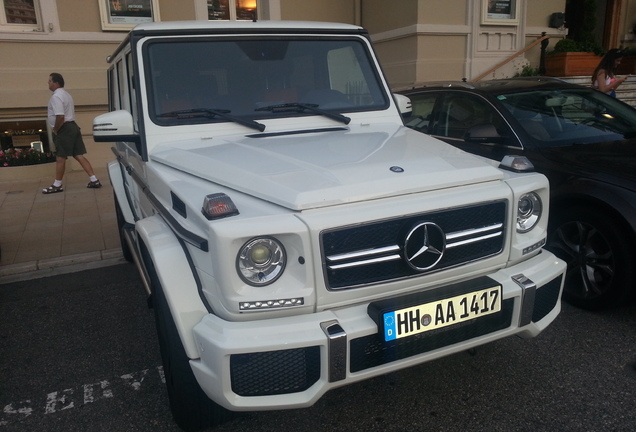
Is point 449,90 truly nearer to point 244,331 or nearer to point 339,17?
point 244,331

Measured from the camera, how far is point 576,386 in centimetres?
290

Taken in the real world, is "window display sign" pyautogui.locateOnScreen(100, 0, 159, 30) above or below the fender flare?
above

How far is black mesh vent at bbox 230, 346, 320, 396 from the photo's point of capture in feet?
6.83

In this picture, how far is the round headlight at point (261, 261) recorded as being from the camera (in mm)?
2133

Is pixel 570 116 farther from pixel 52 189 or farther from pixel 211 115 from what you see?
pixel 52 189

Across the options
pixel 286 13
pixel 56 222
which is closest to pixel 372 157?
pixel 56 222

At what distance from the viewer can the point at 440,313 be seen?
2.33 meters

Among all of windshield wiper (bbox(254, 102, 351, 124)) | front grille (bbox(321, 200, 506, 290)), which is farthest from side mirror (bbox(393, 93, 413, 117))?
front grille (bbox(321, 200, 506, 290))

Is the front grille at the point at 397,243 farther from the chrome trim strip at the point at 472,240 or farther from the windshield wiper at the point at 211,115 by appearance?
the windshield wiper at the point at 211,115

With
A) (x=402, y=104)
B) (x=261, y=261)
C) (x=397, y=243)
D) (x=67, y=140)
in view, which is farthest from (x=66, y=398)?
(x=67, y=140)

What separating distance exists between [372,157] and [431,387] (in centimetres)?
132

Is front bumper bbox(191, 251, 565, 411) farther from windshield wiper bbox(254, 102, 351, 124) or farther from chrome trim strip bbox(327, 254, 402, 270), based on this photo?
windshield wiper bbox(254, 102, 351, 124)

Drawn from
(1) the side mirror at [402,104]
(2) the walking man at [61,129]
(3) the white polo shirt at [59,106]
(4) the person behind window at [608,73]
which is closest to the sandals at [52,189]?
(2) the walking man at [61,129]

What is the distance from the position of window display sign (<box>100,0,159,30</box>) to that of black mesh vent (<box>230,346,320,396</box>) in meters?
9.78
